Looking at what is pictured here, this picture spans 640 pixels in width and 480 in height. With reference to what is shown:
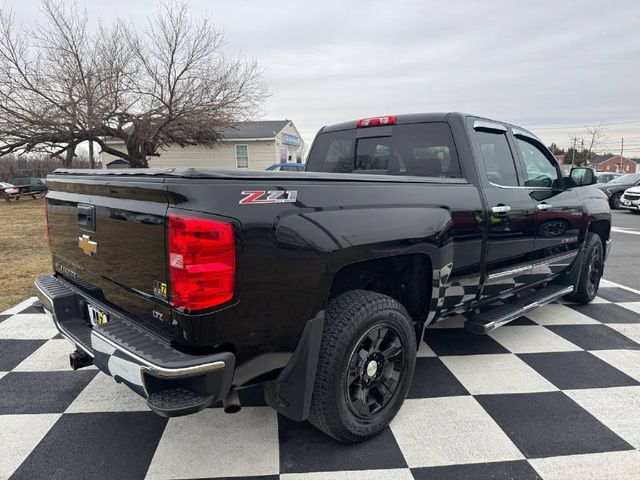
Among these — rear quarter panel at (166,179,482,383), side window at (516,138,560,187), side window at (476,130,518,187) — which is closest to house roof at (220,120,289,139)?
side window at (516,138,560,187)

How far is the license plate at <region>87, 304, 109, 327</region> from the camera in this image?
213 centimetres

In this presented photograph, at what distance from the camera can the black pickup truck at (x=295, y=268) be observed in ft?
5.33

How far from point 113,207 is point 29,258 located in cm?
567

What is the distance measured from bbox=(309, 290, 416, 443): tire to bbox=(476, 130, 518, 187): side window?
1347 mm

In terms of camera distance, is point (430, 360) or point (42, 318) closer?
point (430, 360)

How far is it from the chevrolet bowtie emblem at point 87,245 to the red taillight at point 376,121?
216 cm

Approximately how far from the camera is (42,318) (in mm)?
3855

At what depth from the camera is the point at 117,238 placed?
1.94m

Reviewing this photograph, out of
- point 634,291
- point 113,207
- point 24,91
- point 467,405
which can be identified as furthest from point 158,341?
point 24,91

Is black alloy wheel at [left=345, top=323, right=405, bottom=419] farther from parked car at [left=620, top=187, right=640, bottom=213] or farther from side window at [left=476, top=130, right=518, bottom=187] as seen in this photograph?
parked car at [left=620, top=187, right=640, bottom=213]

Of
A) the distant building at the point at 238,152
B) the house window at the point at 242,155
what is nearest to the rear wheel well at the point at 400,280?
the distant building at the point at 238,152

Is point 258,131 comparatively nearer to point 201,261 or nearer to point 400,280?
point 400,280

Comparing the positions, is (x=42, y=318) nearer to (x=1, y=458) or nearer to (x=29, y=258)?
(x=1, y=458)

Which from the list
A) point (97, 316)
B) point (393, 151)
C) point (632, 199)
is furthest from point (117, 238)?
point (632, 199)
